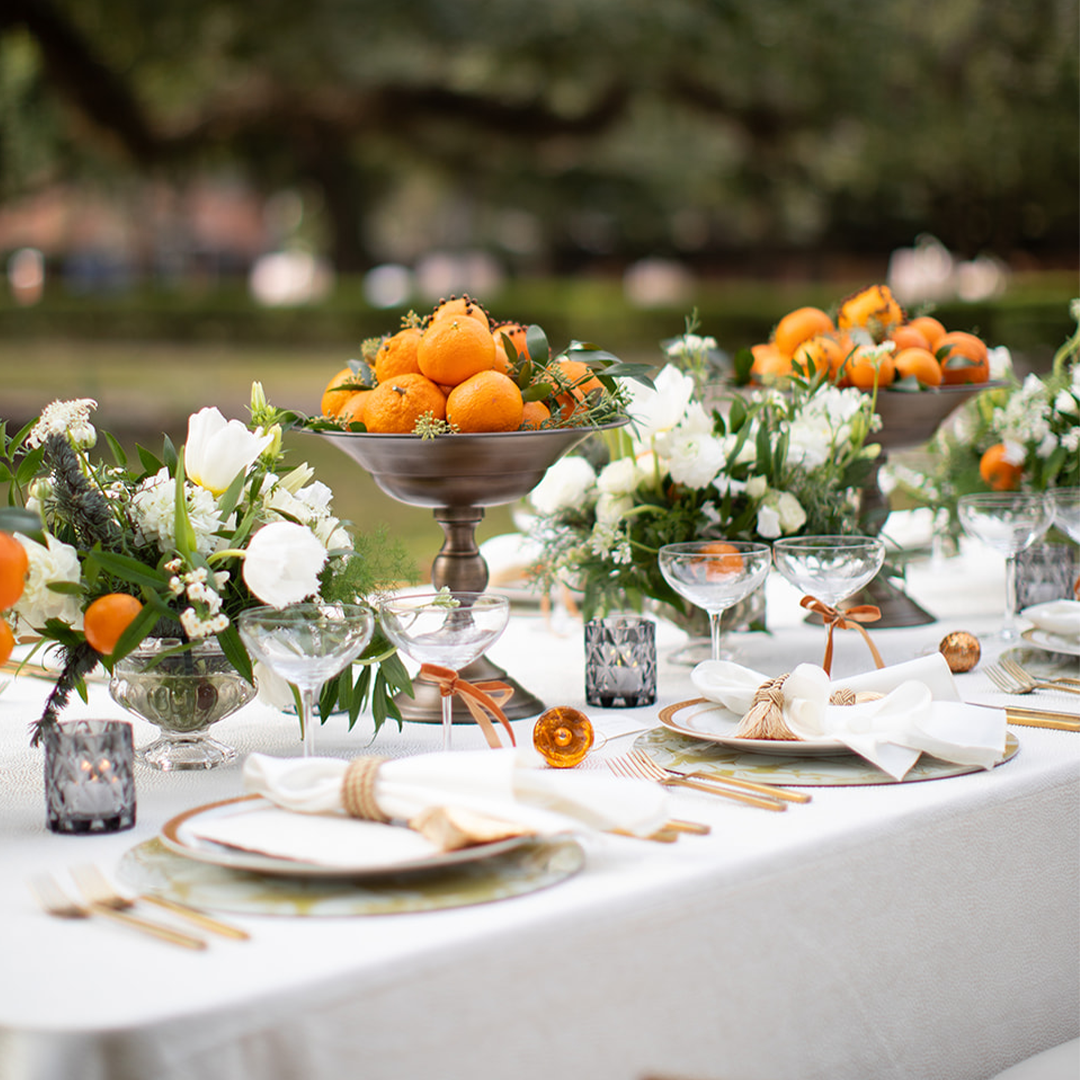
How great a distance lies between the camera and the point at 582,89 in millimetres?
11594

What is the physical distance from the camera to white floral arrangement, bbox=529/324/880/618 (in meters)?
1.93

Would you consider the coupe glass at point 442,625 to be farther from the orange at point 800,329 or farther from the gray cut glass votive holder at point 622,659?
the orange at point 800,329

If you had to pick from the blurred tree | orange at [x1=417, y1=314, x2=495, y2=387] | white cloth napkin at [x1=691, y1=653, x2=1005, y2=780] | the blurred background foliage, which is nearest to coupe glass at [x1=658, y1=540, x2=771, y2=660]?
white cloth napkin at [x1=691, y1=653, x2=1005, y2=780]

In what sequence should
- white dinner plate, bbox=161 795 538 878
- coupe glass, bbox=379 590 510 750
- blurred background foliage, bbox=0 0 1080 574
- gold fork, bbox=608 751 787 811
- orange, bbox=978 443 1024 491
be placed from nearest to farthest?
white dinner plate, bbox=161 795 538 878, gold fork, bbox=608 751 787 811, coupe glass, bbox=379 590 510 750, orange, bbox=978 443 1024 491, blurred background foliage, bbox=0 0 1080 574

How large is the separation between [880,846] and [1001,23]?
1289cm

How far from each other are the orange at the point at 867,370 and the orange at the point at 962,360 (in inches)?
5.1

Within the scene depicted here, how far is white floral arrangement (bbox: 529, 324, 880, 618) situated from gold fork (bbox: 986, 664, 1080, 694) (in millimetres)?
348

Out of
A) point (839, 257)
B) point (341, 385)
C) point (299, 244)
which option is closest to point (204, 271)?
point (299, 244)

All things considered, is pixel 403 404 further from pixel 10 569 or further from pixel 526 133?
pixel 526 133

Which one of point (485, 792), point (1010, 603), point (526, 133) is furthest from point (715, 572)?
point (526, 133)

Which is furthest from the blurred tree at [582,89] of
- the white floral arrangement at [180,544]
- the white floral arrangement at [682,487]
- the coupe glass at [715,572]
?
the coupe glass at [715,572]

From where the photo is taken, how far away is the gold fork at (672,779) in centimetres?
130

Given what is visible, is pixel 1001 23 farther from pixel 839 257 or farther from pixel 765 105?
pixel 839 257

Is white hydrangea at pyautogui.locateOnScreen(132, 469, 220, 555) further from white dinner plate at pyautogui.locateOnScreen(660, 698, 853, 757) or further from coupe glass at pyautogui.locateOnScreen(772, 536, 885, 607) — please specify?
coupe glass at pyautogui.locateOnScreen(772, 536, 885, 607)
